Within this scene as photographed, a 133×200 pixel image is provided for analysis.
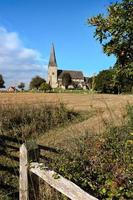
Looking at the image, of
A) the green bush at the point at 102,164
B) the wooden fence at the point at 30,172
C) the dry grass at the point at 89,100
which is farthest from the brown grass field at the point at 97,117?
the wooden fence at the point at 30,172

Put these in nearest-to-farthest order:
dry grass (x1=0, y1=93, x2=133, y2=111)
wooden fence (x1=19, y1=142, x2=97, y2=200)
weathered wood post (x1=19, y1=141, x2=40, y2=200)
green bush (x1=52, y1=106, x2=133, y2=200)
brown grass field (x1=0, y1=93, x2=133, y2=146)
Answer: green bush (x1=52, y1=106, x2=133, y2=200), wooden fence (x1=19, y1=142, x2=97, y2=200), weathered wood post (x1=19, y1=141, x2=40, y2=200), brown grass field (x1=0, y1=93, x2=133, y2=146), dry grass (x1=0, y1=93, x2=133, y2=111)

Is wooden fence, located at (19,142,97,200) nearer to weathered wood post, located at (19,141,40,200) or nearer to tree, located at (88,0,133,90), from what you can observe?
weathered wood post, located at (19,141,40,200)

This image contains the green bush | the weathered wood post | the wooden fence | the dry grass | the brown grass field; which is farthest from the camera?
the dry grass

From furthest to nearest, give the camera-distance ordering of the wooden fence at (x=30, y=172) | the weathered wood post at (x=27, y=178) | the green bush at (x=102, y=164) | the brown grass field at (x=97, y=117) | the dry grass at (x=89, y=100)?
1. the dry grass at (x=89, y=100)
2. the brown grass field at (x=97, y=117)
3. the weathered wood post at (x=27, y=178)
4. the wooden fence at (x=30, y=172)
5. the green bush at (x=102, y=164)

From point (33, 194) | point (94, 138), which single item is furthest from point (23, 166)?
point (94, 138)

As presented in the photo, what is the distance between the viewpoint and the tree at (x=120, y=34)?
760 cm

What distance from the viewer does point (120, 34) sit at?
7.69m

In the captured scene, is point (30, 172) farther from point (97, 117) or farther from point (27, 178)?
point (97, 117)

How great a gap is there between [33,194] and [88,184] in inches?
30.1

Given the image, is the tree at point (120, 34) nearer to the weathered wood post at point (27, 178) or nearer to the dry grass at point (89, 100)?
the dry grass at point (89, 100)

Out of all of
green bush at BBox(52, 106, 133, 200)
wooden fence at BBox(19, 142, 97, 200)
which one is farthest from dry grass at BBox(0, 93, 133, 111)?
wooden fence at BBox(19, 142, 97, 200)

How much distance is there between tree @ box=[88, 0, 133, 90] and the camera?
760 centimetres

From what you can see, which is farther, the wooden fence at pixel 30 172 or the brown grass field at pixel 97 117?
the brown grass field at pixel 97 117

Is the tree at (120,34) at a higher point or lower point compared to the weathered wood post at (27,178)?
higher
